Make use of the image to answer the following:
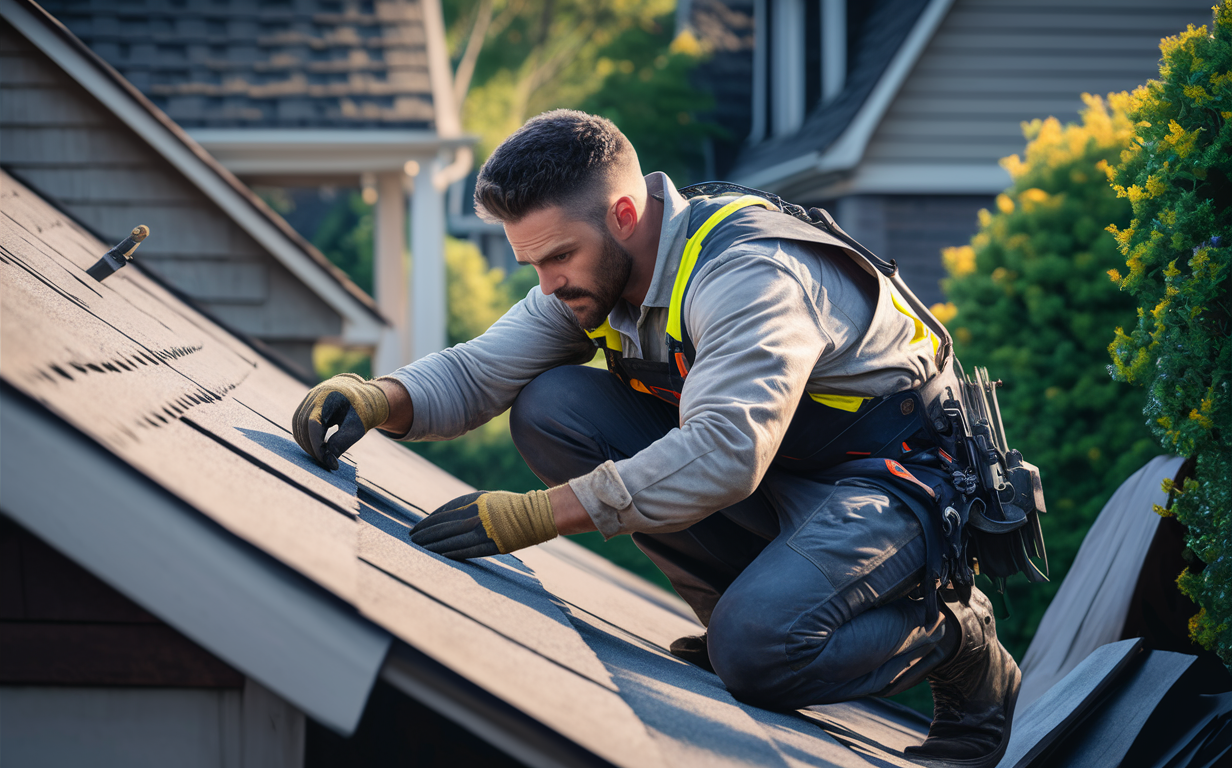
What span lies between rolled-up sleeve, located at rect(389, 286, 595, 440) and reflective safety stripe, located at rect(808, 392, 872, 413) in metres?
0.83

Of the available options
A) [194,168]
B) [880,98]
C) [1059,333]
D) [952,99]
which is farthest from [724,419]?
[952,99]

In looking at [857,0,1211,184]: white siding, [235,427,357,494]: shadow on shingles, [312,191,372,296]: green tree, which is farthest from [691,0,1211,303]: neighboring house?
[312,191,372,296]: green tree

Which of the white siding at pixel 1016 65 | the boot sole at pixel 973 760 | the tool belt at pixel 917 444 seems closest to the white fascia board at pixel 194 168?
→ the tool belt at pixel 917 444

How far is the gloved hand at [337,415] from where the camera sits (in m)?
2.34

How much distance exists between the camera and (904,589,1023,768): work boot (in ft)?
7.79

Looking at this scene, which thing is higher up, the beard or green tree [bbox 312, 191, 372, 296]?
the beard

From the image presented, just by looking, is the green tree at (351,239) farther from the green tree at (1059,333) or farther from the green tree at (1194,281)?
the green tree at (1194,281)

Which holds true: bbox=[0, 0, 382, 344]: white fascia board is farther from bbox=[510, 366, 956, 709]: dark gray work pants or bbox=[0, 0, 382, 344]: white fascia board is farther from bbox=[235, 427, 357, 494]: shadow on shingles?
bbox=[510, 366, 956, 709]: dark gray work pants

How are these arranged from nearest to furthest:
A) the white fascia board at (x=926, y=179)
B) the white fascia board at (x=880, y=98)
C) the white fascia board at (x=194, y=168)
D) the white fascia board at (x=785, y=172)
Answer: the white fascia board at (x=194, y=168)
the white fascia board at (x=880, y=98)
the white fascia board at (x=926, y=179)
the white fascia board at (x=785, y=172)

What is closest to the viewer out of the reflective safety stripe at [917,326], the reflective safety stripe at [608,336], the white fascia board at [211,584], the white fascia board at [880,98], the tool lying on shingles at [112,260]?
the white fascia board at [211,584]

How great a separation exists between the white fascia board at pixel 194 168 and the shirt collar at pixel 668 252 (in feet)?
12.4

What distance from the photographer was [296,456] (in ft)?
7.27

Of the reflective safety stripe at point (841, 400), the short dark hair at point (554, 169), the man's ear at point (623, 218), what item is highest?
the short dark hair at point (554, 169)

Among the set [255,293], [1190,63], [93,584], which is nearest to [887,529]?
[1190,63]
